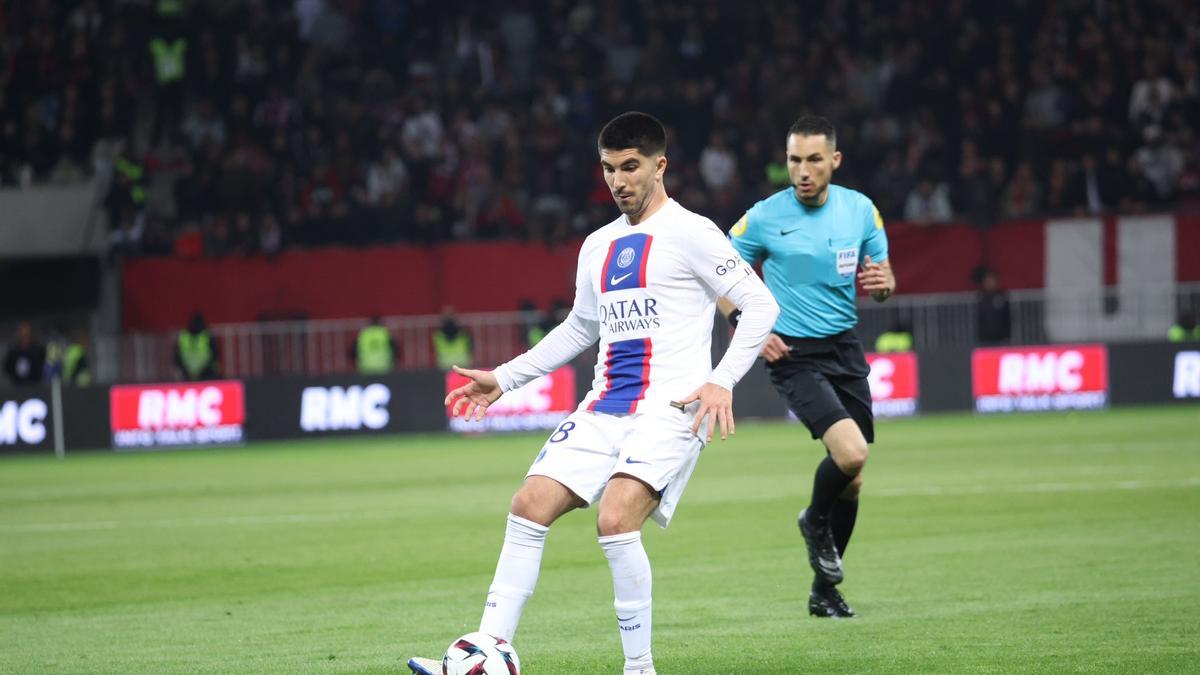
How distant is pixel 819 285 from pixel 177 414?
1679 centimetres

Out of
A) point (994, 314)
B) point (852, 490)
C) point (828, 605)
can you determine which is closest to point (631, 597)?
point (828, 605)

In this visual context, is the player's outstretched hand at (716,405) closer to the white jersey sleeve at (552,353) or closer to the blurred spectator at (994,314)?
the white jersey sleeve at (552,353)

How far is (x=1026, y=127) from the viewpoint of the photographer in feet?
88.5

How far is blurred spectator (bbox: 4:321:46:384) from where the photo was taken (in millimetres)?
25531

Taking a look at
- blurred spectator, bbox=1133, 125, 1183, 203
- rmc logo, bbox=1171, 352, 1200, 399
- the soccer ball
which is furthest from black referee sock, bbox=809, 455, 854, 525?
blurred spectator, bbox=1133, 125, 1183, 203

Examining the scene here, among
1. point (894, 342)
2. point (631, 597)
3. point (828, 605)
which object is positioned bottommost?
point (828, 605)

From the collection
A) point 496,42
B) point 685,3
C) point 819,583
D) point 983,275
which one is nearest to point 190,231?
point 496,42

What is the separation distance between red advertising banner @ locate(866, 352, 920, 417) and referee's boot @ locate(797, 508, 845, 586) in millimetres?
15707

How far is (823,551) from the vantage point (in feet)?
27.9

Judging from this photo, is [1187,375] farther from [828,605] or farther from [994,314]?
[828,605]

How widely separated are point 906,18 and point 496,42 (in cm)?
721

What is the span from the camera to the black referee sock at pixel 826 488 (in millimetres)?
8625

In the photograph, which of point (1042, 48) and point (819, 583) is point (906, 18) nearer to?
point (1042, 48)

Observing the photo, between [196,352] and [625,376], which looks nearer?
[625,376]
